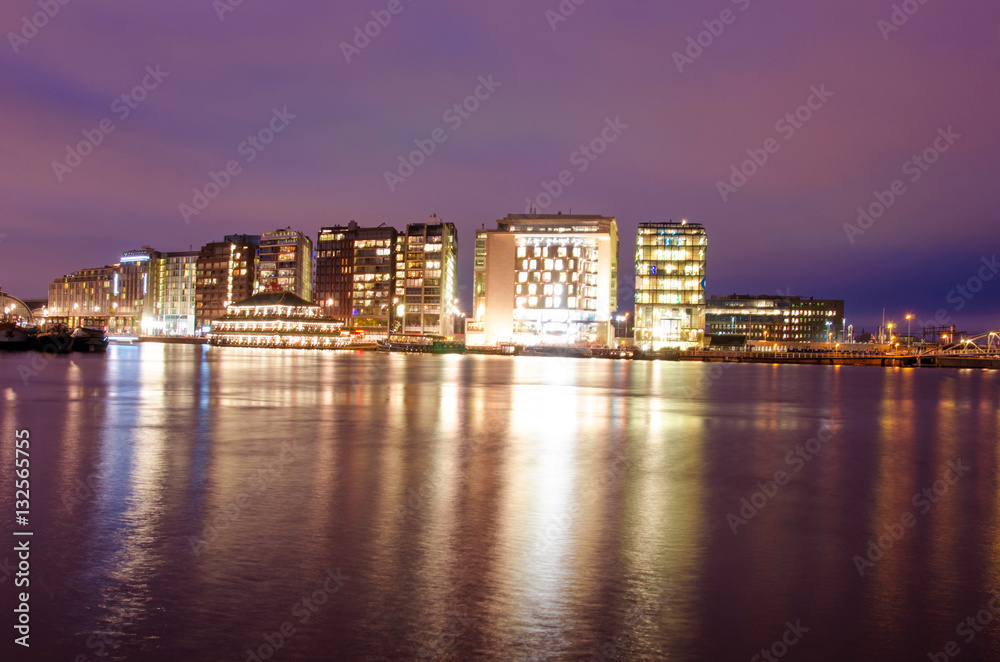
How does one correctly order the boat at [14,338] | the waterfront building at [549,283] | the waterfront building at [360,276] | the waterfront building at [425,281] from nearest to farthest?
1. the boat at [14,338]
2. the waterfront building at [549,283]
3. the waterfront building at [425,281]
4. the waterfront building at [360,276]

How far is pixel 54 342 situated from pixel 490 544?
8982 cm

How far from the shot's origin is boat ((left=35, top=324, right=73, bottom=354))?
264 ft

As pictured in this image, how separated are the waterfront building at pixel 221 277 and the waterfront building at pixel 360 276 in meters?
22.9

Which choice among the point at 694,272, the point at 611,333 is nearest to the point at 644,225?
the point at 694,272

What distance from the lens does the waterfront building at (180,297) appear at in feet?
635

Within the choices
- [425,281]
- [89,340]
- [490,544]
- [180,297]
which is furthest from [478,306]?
[490,544]

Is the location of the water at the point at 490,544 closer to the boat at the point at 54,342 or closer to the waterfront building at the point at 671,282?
the boat at the point at 54,342

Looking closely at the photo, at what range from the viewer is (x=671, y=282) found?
140m

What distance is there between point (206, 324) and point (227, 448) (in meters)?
189

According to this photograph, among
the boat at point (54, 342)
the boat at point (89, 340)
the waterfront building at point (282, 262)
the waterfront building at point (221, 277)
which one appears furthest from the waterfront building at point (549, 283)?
the waterfront building at point (221, 277)

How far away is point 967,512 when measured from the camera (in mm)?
11039

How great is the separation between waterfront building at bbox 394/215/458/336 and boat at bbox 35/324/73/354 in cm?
8574

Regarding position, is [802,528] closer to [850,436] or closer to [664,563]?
[664,563]

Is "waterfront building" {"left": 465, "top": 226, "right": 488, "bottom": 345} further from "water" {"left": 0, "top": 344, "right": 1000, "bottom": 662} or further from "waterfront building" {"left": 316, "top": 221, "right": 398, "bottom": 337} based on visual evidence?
"water" {"left": 0, "top": 344, "right": 1000, "bottom": 662}
